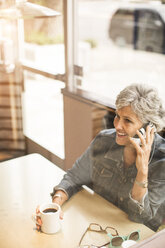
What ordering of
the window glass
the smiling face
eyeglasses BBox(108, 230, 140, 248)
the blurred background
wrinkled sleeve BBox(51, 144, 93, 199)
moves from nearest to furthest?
eyeglasses BBox(108, 230, 140, 248) < the smiling face < wrinkled sleeve BBox(51, 144, 93, 199) < the blurred background < the window glass

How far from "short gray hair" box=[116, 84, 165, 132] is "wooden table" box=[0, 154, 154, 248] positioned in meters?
0.35

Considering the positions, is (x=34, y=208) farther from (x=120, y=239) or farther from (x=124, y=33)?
(x=124, y=33)

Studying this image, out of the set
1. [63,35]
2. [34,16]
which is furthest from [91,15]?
[34,16]

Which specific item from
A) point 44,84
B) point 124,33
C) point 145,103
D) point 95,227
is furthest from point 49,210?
point 124,33

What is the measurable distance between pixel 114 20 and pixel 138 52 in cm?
199

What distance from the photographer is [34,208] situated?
1.14 metres

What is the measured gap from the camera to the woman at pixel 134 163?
1111 millimetres

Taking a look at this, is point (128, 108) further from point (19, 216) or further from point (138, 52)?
point (138, 52)

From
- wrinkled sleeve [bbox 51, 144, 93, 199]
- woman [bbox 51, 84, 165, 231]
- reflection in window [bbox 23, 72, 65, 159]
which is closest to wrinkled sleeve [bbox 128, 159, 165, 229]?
woman [bbox 51, 84, 165, 231]

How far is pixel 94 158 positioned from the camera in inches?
53.9

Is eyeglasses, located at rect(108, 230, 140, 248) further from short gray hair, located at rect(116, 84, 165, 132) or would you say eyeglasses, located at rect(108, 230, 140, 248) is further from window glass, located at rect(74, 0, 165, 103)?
window glass, located at rect(74, 0, 165, 103)

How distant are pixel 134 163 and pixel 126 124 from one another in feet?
0.52

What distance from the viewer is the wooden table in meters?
1.00

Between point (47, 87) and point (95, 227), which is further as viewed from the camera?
point (47, 87)
